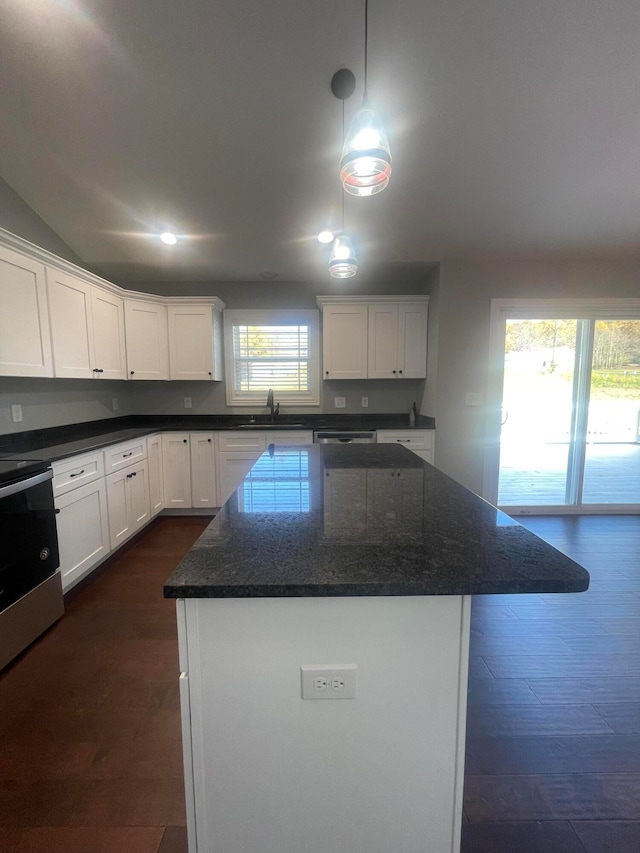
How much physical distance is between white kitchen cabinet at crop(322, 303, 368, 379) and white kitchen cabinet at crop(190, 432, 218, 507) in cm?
144

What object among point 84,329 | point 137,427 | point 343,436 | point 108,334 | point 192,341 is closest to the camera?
point 84,329

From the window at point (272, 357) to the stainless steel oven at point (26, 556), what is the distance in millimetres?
2364

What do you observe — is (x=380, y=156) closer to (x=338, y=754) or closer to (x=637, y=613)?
(x=338, y=754)

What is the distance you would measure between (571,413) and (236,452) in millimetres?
3477

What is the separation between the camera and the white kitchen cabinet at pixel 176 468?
138 inches

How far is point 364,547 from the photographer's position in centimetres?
86

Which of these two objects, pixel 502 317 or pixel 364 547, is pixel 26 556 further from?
pixel 502 317

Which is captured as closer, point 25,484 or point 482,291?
point 25,484

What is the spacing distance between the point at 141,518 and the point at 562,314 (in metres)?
4.42

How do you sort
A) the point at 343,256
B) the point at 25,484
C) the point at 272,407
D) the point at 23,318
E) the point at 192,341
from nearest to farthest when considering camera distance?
the point at 25,484 < the point at 343,256 < the point at 23,318 < the point at 192,341 < the point at 272,407

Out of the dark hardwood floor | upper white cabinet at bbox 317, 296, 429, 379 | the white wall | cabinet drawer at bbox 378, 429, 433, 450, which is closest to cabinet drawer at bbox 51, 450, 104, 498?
the dark hardwood floor

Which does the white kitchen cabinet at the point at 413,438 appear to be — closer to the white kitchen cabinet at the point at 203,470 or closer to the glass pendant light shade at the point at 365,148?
the white kitchen cabinet at the point at 203,470

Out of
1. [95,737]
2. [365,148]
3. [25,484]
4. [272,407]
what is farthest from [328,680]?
[272,407]

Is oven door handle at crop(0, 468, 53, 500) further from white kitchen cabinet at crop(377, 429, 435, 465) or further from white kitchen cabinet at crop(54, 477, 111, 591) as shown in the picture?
white kitchen cabinet at crop(377, 429, 435, 465)
